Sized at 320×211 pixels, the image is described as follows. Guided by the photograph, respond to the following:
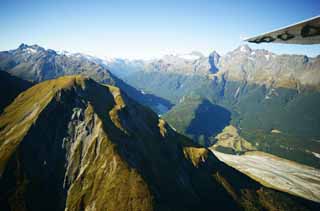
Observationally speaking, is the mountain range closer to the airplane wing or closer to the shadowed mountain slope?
the shadowed mountain slope

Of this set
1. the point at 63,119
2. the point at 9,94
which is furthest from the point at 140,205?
the point at 9,94

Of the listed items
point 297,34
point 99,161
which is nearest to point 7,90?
point 99,161

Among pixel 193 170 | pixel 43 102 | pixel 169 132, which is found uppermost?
pixel 43 102

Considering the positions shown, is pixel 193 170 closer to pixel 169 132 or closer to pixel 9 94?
pixel 169 132

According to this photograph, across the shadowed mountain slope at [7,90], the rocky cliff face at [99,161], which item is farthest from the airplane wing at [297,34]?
the shadowed mountain slope at [7,90]

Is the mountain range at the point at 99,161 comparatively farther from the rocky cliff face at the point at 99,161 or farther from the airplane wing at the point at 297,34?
the airplane wing at the point at 297,34

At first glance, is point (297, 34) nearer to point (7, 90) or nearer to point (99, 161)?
point (99, 161)

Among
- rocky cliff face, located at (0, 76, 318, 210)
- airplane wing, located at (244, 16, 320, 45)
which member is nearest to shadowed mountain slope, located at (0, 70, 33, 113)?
rocky cliff face, located at (0, 76, 318, 210)

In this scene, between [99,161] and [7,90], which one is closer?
[99,161]
